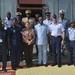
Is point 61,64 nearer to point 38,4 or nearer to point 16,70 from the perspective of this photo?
point 16,70

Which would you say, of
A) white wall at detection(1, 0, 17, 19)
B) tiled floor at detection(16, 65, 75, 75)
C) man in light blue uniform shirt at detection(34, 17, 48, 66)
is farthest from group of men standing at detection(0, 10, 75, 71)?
white wall at detection(1, 0, 17, 19)

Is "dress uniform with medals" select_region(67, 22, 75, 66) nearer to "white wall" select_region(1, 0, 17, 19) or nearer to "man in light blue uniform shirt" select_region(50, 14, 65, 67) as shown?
"man in light blue uniform shirt" select_region(50, 14, 65, 67)

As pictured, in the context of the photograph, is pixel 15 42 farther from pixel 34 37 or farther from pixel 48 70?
pixel 48 70

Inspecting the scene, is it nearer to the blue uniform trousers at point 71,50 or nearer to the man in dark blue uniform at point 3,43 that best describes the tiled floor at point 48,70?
the blue uniform trousers at point 71,50

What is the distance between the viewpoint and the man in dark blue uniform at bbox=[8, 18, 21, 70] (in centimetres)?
1222

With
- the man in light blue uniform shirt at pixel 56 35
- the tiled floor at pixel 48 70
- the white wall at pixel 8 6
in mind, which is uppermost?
the white wall at pixel 8 6

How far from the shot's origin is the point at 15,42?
12266 mm

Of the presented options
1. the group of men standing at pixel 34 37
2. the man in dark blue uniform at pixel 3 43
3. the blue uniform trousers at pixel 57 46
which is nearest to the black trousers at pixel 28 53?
the group of men standing at pixel 34 37

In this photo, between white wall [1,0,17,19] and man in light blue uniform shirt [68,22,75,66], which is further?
white wall [1,0,17,19]

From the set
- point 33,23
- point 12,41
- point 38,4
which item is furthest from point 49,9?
point 12,41

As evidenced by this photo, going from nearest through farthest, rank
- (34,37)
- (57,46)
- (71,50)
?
(34,37) → (57,46) → (71,50)

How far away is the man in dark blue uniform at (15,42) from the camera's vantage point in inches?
481

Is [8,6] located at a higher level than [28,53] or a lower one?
higher

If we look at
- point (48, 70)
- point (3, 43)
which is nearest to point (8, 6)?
point (3, 43)
